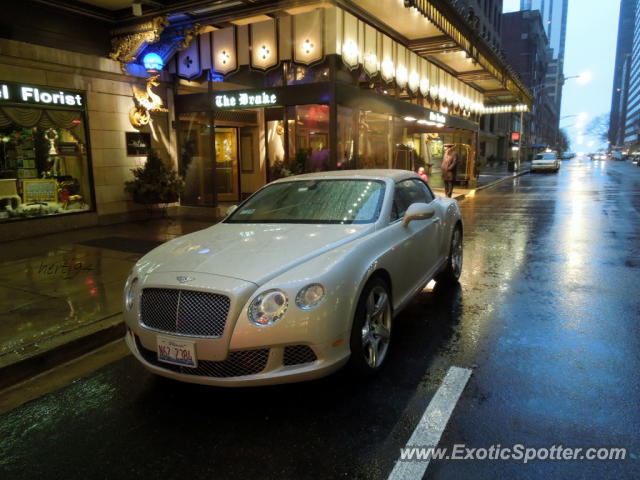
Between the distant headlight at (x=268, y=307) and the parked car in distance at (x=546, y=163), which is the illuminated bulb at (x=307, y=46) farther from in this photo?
the parked car in distance at (x=546, y=163)

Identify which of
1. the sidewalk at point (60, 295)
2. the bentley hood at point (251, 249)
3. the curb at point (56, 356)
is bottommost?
the curb at point (56, 356)

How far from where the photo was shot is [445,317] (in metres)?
5.09

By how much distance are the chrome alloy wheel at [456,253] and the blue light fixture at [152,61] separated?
9222 millimetres

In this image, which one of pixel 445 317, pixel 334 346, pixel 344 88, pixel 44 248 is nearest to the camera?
pixel 334 346

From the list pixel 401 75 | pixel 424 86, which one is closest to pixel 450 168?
pixel 424 86

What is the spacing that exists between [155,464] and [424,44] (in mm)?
15545

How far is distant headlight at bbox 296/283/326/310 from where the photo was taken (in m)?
3.07

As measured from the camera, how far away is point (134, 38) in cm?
1119

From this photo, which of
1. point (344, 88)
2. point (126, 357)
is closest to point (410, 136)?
point (344, 88)

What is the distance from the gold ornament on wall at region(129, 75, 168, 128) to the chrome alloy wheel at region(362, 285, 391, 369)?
10.3 m

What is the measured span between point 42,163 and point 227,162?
19.5ft

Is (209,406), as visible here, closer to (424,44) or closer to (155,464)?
(155,464)

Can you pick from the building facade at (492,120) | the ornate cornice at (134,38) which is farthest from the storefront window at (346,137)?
the building facade at (492,120)

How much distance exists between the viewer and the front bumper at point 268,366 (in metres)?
3.06
